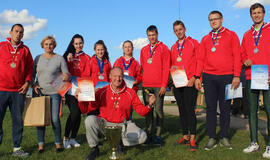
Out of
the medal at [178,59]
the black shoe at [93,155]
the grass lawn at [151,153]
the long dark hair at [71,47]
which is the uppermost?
the long dark hair at [71,47]

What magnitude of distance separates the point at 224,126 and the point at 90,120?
3005 mm

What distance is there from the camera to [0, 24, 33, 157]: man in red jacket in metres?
4.88

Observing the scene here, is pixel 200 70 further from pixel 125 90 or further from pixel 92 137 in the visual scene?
pixel 92 137

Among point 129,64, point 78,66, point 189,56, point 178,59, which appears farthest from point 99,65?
point 189,56

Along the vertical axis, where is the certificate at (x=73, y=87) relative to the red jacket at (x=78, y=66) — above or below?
below

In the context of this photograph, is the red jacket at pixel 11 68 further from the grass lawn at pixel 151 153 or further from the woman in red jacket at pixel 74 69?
the grass lawn at pixel 151 153

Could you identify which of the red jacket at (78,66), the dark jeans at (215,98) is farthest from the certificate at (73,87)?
the dark jeans at (215,98)

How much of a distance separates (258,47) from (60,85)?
4.17m

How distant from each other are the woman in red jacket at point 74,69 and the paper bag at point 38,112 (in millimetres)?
856

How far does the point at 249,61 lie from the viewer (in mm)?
4910

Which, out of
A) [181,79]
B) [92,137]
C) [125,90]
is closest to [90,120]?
[92,137]

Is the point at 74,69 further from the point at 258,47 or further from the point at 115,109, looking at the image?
the point at 258,47

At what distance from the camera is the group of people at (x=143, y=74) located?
4695 mm

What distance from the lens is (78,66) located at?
19.3 feet
